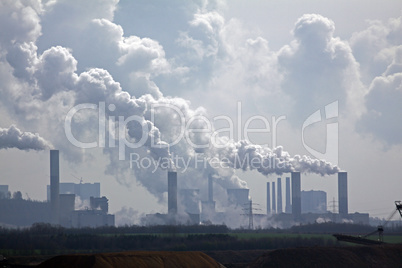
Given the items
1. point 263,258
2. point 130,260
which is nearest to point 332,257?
point 263,258

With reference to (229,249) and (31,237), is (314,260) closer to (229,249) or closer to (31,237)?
(229,249)

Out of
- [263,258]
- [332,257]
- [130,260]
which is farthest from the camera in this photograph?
[332,257]

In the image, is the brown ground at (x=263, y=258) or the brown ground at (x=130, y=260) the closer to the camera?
the brown ground at (x=130, y=260)

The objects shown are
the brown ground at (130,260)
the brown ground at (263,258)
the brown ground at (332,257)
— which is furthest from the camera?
the brown ground at (332,257)

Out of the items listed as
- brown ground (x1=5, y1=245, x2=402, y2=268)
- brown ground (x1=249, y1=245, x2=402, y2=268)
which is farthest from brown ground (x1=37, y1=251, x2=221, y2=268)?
brown ground (x1=249, y1=245, x2=402, y2=268)

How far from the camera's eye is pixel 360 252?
331 feet

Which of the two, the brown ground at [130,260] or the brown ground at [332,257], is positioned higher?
the brown ground at [130,260]

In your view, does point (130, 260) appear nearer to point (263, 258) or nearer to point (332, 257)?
point (263, 258)

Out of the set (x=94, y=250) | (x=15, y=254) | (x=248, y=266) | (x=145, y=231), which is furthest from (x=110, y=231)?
(x=248, y=266)

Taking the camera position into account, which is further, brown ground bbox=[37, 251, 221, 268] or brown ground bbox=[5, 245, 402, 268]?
brown ground bbox=[5, 245, 402, 268]

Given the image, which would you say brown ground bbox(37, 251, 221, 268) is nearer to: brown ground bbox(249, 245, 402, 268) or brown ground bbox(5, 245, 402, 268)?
brown ground bbox(5, 245, 402, 268)

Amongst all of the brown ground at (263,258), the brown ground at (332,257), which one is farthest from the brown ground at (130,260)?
the brown ground at (332,257)

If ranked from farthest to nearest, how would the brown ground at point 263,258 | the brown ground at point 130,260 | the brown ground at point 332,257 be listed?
the brown ground at point 332,257 → the brown ground at point 263,258 → the brown ground at point 130,260

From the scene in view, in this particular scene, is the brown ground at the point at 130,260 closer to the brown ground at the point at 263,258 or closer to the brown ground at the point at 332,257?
the brown ground at the point at 263,258
